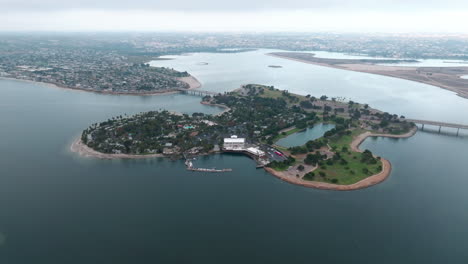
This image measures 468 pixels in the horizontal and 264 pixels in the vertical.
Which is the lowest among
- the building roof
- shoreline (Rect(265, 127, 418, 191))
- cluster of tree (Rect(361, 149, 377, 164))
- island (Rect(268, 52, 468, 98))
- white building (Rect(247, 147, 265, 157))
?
shoreline (Rect(265, 127, 418, 191))

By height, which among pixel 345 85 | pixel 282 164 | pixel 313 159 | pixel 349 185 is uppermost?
pixel 345 85

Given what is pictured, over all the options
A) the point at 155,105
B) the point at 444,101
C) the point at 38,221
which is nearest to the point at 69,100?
the point at 155,105

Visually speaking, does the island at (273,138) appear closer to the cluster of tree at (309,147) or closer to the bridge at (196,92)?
the cluster of tree at (309,147)

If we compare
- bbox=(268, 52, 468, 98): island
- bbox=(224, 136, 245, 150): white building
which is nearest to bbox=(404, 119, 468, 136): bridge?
bbox=(224, 136, 245, 150): white building

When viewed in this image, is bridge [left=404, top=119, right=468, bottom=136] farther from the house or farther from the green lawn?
the house

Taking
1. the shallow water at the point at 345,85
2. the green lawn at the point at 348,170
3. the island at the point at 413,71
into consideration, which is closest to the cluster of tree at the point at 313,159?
the green lawn at the point at 348,170

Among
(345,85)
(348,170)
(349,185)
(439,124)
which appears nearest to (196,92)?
(345,85)

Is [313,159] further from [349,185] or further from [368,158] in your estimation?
[368,158]
